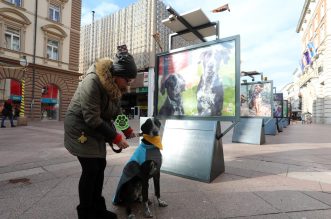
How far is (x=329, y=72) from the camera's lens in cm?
2995

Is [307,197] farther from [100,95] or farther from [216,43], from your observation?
[100,95]

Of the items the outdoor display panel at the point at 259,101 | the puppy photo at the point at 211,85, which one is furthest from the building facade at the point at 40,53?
the puppy photo at the point at 211,85

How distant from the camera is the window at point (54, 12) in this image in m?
21.1

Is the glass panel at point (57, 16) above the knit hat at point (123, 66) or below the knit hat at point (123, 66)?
above

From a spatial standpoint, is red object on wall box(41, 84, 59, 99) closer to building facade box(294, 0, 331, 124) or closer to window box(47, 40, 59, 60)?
window box(47, 40, 59, 60)

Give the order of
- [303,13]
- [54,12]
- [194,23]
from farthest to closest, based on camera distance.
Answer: [303,13] → [54,12] → [194,23]

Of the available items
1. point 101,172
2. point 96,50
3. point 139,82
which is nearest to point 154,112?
point 101,172

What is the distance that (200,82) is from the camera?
457 cm

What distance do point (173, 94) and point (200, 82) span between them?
2.17ft

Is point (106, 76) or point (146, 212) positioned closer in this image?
point (106, 76)

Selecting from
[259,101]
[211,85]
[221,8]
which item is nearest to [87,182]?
[211,85]

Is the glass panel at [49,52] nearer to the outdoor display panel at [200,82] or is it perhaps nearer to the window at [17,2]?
the window at [17,2]

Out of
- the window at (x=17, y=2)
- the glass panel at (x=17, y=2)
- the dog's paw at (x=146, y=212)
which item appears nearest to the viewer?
the dog's paw at (x=146, y=212)

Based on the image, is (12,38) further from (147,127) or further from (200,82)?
(147,127)
